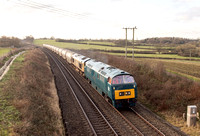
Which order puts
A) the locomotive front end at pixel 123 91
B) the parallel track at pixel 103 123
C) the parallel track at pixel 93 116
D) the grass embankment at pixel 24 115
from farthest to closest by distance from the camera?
the locomotive front end at pixel 123 91 < the parallel track at pixel 93 116 < the parallel track at pixel 103 123 < the grass embankment at pixel 24 115

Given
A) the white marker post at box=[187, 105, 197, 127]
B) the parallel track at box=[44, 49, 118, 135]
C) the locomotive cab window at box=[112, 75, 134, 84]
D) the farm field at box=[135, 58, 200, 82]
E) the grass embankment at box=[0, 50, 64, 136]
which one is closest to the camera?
the grass embankment at box=[0, 50, 64, 136]

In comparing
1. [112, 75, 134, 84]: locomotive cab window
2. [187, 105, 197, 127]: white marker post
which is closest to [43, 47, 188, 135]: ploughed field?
[187, 105, 197, 127]: white marker post

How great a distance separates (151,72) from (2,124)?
789 inches

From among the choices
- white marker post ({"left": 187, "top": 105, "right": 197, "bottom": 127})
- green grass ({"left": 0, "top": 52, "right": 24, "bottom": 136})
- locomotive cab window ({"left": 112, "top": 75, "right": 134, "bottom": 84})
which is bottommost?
white marker post ({"left": 187, "top": 105, "right": 197, "bottom": 127})

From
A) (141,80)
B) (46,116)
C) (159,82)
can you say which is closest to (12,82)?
(46,116)

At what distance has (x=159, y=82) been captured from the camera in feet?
74.5

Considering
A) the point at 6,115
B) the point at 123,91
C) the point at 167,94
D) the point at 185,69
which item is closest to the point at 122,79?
the point at 123,91

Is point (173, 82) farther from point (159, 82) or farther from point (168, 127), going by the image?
point (168, 127)

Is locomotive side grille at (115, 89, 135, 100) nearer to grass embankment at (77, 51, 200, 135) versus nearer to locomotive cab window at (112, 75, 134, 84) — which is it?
locomotive cab window at (112, 75, 134, 84)

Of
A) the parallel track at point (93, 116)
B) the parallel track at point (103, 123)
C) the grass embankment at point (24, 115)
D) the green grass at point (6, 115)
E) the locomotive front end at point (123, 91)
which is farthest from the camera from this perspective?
the locomotive front end at point (123, 91)

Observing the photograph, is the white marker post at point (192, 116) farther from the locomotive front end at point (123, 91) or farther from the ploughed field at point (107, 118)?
the locomotive front end at point (123, 91)

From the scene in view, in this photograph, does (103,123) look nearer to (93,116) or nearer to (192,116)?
(93,116)

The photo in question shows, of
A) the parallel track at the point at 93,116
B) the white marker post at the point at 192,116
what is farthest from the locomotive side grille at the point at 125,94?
the white marker post at the point at 192,116

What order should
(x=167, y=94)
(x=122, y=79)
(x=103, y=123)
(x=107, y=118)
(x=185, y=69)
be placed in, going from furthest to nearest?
1. (x=185, y=69)
2. (x=167, y=94)
3. (x=122, y=79)
4. (x=107, y=118)
5. (x=103, y=123)
